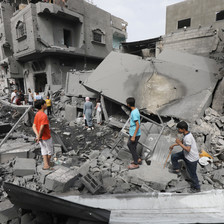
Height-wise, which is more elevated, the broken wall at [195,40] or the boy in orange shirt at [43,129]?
the broken wall at [195,40]

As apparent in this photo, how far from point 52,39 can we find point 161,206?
1479 cm

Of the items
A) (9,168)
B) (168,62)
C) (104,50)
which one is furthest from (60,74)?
(9,168)

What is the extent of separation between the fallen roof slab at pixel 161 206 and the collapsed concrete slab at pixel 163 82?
8.43 ft

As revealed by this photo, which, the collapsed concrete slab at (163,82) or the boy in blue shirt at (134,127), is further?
the collapsed concrete slab at (163,82)

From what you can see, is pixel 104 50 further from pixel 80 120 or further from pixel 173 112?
pixel 173 112

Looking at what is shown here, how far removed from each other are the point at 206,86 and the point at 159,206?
489 centimetres

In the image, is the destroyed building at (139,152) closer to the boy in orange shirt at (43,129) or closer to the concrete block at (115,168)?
the concrete block at (115,168)

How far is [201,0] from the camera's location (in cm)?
984

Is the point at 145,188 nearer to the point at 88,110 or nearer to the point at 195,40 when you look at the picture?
the point at 88,110

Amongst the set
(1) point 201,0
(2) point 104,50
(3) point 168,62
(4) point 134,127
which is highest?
(1) point 201,0

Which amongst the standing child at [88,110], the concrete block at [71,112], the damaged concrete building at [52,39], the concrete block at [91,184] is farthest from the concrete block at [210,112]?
the damaged concrete building at [52,39]

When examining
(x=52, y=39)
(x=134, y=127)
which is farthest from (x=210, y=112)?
(x=52, y=39)

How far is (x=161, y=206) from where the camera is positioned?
2504 millimetres

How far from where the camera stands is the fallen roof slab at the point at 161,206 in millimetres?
2244
